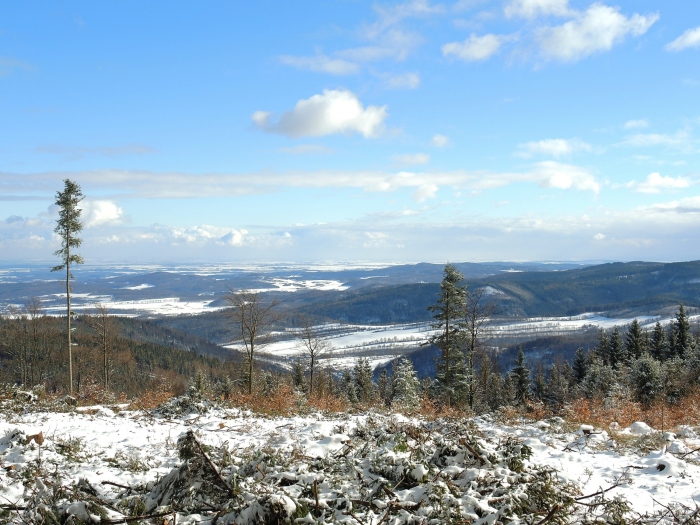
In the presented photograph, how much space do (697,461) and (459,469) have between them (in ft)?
16.1

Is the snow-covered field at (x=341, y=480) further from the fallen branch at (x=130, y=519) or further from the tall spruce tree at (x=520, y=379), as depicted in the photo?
the tall spruce tree at (x=520, y=379)

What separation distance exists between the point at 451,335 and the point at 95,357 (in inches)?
1348

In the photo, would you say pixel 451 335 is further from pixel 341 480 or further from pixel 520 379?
pixel 520 379

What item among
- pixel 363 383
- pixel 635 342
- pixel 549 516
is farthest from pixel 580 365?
pixel 549 516

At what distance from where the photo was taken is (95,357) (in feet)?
132

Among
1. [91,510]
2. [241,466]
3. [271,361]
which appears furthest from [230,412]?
[271,361]

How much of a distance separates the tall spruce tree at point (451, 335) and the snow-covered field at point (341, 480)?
18854 mm

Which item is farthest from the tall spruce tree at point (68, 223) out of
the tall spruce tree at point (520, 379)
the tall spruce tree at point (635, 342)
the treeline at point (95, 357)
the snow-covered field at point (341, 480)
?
the tall spruce tree at point (635, 342)

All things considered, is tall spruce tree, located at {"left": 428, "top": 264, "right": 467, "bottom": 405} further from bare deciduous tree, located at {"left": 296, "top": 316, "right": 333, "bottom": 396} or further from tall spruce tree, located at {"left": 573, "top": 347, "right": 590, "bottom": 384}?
A: tall spruce tree, located at {"left": 573, "top": 347, "right": 590, "bottom": 384}

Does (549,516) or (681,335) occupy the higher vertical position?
(549,516)

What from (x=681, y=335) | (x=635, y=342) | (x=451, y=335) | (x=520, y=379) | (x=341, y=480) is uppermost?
(x=341, y=480)

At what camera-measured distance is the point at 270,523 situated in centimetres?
379

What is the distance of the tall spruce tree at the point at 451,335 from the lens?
2666 centimetres

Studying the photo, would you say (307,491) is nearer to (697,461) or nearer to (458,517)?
(458,517)
